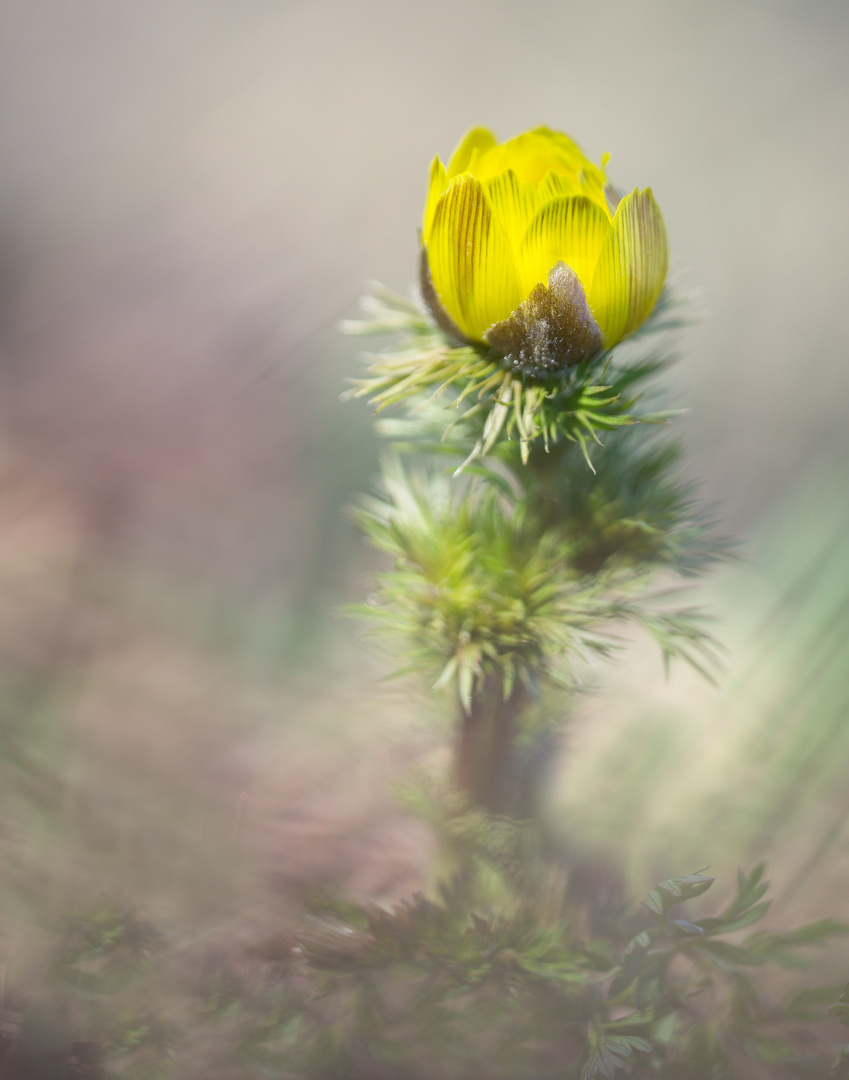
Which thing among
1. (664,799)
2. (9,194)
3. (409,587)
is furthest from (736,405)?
(9,194)

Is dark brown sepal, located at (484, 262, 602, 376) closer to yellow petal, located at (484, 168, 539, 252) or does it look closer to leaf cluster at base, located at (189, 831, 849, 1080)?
yellow petal, located at (484, 168, 539, 252)

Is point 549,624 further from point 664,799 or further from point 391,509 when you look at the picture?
point 664,799

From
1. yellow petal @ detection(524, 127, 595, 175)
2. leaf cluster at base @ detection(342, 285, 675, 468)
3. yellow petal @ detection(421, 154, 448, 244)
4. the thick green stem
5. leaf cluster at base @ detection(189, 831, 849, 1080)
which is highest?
yellow petal @ detection(524, 127, 595, 175)

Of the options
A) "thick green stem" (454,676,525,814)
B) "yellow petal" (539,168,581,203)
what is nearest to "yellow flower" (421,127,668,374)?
"yellow petal" (539,168,581,203)

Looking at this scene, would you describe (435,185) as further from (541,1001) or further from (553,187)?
(541,1001)

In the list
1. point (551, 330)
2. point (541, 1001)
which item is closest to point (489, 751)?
point (541, 1001)

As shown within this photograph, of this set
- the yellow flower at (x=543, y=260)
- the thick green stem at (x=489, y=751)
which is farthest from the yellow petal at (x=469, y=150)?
the thick green stem at (x=489, y=751)

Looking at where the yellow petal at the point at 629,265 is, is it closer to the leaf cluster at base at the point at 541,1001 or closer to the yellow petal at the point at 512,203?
the yellow petal at the point at 512,203
